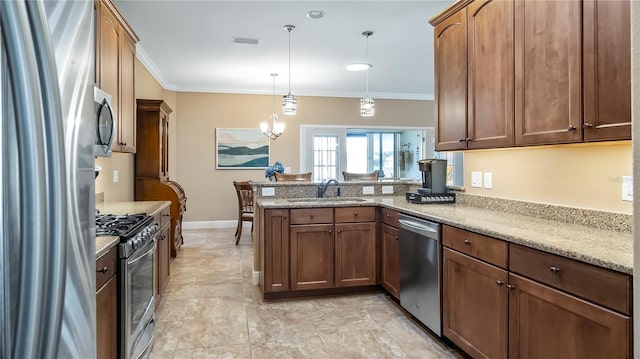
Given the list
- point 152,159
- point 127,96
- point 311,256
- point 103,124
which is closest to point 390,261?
point 311,256

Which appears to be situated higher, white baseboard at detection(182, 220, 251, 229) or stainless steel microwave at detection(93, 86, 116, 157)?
stainless steel microwave at detection(93, 86, 116, 157)

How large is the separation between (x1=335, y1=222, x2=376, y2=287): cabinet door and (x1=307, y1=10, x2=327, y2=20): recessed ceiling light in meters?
2.01

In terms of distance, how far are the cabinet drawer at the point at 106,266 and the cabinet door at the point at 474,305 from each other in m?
1.89

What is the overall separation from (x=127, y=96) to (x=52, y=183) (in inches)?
122

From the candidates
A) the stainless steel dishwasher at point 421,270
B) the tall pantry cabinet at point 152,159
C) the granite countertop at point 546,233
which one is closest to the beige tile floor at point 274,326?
the stainless steel dishwasher at point 421,270

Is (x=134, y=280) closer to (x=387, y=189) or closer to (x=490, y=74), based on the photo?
(x=490, y=74)

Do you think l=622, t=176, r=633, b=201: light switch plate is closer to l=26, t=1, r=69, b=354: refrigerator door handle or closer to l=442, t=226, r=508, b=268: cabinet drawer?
l=442, t=226, r=508, b=268: cabinet drawer

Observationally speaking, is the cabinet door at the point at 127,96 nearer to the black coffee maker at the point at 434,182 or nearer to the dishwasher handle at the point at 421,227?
the dishwasher handle at the point at 421,227

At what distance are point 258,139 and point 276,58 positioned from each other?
234 cm

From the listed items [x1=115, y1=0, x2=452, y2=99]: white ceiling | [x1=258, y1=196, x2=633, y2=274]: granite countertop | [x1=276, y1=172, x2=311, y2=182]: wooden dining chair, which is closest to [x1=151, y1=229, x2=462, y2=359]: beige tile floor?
[x1=258, y1=196, x2=633, y2=274]: granite countertop

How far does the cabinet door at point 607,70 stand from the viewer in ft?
5.52

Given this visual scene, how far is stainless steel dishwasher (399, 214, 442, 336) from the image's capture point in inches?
103

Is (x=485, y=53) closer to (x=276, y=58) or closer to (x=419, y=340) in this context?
(x=419, y=340)

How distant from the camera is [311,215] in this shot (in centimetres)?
347
